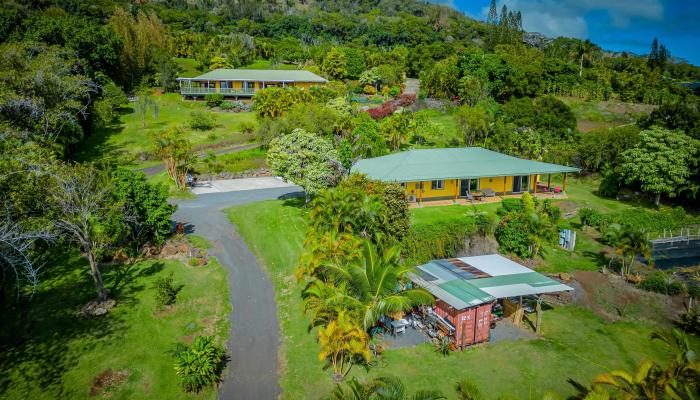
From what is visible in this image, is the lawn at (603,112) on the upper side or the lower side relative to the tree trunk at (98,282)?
upper

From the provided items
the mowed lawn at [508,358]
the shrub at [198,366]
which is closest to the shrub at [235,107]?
the mowed lawn at [508,358]

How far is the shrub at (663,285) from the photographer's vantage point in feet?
72.1

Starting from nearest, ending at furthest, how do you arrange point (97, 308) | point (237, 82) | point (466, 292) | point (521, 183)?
1. point (466, 292)
2. point (97, 308)
3. point (521, 183)
4. point (237, 82)

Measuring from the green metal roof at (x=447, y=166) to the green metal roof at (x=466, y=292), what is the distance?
1202cm

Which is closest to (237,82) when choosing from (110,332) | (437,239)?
(437,239)

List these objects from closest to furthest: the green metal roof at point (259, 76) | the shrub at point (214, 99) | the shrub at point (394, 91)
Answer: the shrub at point (214, 99) → the green metal roof at point (259, 76) → the shrub at point (394, 91)

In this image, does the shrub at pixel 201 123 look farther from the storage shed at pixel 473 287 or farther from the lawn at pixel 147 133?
the storage shed at pixel 473 287

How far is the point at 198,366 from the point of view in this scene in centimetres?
1421

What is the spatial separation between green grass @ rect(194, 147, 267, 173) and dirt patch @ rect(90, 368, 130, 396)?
28155 millimetres

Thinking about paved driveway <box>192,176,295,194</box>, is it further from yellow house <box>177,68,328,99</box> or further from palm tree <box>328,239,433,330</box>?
yellow house <box>177,68,328,99</box>

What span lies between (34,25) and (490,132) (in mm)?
63142

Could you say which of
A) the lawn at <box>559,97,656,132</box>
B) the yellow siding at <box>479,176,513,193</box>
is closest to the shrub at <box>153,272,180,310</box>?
the yellow siding at <box>479,176,513,193</box>

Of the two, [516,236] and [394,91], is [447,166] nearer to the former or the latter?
[516,236]

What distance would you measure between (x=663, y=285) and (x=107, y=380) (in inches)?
1043
